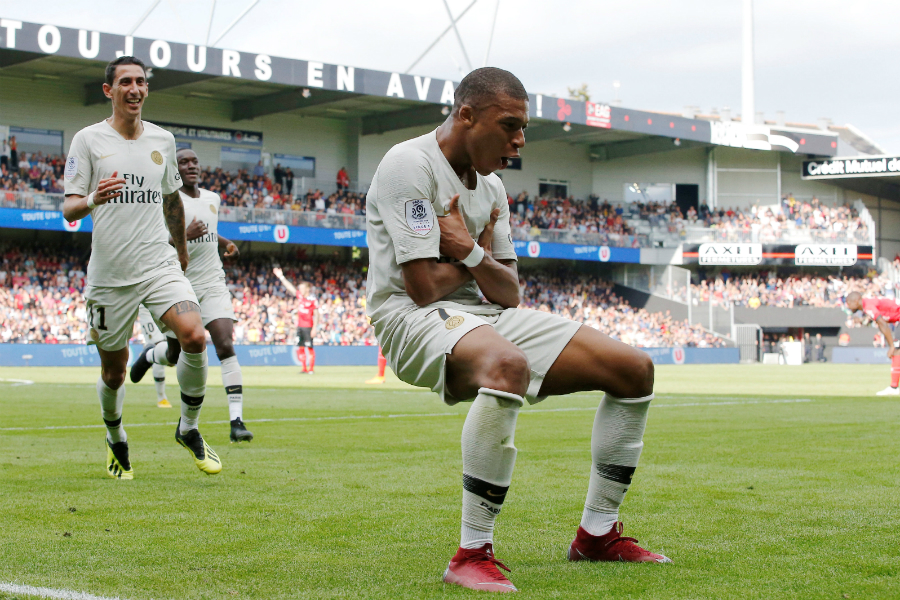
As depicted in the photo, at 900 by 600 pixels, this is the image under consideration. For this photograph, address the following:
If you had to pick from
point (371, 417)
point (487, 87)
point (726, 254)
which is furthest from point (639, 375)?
point (726, 254)

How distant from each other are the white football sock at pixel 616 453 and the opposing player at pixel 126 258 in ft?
9.59

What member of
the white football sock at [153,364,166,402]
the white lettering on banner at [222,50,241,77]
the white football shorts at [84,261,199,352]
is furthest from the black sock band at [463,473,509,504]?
the white lettering on banner at [222,50,241,77]

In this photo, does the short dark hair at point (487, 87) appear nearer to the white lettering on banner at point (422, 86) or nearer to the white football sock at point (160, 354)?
the white football sock at point (160, 354)

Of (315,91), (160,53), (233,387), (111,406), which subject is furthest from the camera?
(315,91)

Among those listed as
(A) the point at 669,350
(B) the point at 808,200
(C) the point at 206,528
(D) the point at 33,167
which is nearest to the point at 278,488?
(C) the point at 206,528

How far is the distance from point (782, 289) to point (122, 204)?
4735 cm

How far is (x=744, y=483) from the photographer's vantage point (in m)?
5.80

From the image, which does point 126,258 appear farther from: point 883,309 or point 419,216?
point 883,309

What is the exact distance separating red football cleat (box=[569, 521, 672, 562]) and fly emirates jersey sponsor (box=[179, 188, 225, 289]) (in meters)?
6.46

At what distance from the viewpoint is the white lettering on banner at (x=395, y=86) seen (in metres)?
38.8

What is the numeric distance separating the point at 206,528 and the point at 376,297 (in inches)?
53.7

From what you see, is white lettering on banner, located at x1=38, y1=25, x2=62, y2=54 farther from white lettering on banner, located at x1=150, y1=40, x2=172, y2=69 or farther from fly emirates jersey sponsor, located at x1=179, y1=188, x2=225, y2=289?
fly emirates jersey sponsor, located at x1=179, y1=188, x2=225, y2=289

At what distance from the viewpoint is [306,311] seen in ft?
78.1

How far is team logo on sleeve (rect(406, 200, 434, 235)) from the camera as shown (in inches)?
143
